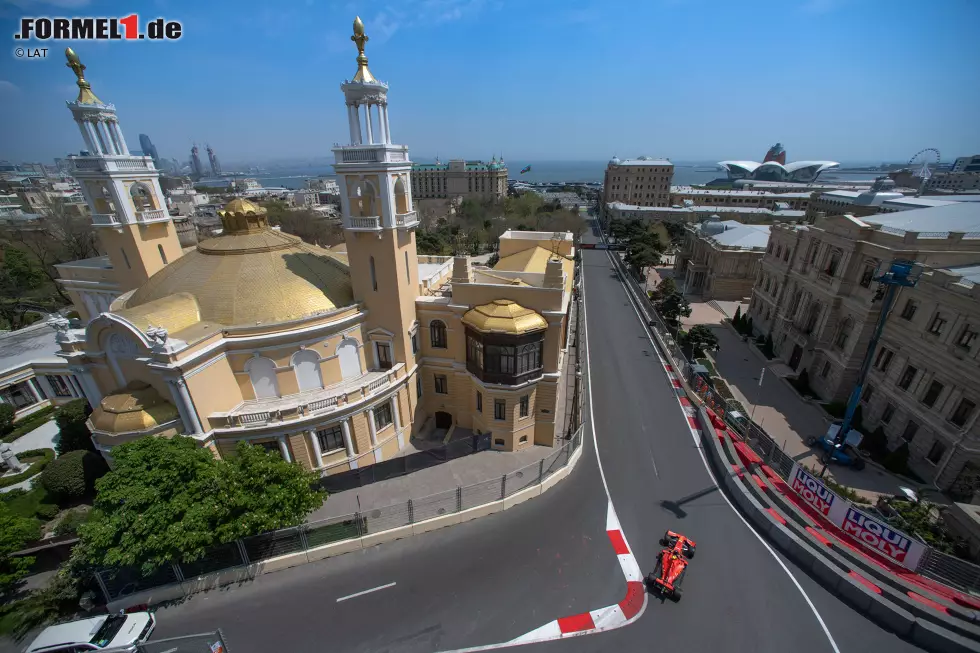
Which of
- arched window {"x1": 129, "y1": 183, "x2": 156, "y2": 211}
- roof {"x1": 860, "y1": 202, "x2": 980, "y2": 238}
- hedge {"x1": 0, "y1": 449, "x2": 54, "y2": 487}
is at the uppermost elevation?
arched window {"x1": 129, "y1": 183, "x2": 156, "y2": 211}

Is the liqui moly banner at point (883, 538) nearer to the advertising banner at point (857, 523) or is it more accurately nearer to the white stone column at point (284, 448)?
the advertising banner at point (857, 523)

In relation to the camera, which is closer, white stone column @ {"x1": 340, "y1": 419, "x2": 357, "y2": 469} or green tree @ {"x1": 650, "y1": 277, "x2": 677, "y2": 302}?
white stone column @ {"x1": 340, "y1": 419, "x2": 357, "y2": 469}

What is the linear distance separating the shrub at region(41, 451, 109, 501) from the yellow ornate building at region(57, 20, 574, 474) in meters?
3.05

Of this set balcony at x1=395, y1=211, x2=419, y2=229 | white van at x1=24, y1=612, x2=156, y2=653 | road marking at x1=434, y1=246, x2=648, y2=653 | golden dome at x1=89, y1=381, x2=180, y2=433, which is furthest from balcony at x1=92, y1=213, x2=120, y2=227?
road marking at x1=434, y1=246, x2=648, y2=653

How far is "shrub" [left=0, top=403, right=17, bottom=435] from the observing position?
26.8 metres

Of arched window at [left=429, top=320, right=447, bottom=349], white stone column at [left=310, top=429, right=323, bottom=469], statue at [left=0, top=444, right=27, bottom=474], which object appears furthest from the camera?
arched window at [left=429, top=320, right=447, bottom=349]

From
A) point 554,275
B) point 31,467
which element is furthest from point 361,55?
point 31,467

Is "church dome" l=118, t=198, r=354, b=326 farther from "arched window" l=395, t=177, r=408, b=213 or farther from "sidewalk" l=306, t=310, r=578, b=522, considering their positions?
"sidewalk" l=306, t=310, r=578, b=522

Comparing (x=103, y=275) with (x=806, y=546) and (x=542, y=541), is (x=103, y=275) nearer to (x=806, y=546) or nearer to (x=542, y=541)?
(x=542, y=541)

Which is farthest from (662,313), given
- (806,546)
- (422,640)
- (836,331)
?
(422,640)

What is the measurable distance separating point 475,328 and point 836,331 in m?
32.0

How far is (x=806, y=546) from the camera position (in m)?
17.7

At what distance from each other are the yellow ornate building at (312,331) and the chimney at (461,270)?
0.21 meters

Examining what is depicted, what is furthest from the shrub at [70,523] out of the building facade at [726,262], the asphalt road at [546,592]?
the building facade at [726,262]
